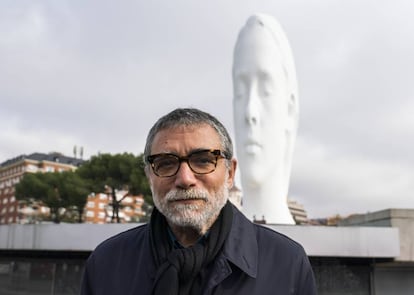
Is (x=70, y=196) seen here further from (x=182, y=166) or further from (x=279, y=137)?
(x=182, y=166)

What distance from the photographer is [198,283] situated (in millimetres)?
1329

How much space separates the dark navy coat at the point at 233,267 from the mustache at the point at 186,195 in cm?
15

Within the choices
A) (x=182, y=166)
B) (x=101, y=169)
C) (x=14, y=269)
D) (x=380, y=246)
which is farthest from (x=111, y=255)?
(x=101, y=169)

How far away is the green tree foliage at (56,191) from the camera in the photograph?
25.0 metres

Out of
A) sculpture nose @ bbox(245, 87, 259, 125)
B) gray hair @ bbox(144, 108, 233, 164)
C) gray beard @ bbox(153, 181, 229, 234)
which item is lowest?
gray beard @ bbox(153, 181, 229, 234)

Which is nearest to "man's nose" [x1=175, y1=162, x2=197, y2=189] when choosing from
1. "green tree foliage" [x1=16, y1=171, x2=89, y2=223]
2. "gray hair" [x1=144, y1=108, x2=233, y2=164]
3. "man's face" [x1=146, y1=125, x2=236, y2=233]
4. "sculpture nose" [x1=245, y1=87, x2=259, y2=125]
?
"man's face" [x1=146, y1=125, x2=236, y2=233]

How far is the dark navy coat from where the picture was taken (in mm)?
1339

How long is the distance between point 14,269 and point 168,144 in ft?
20.2

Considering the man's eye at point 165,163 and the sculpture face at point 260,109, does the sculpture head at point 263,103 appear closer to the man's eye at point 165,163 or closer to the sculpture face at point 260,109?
the sculpture face at point 260,109

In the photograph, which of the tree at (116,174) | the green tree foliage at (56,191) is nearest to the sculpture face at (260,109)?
the tree at (116,174)

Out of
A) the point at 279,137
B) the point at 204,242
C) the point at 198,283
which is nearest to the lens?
the point at 198,283

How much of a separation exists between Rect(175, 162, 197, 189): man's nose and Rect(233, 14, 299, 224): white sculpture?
7.56m

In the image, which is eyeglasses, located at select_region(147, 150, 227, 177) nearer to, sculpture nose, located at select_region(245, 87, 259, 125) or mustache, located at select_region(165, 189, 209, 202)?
mustache, located at select_region(165, 189, 209, 202)

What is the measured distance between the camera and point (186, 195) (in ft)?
4.62
